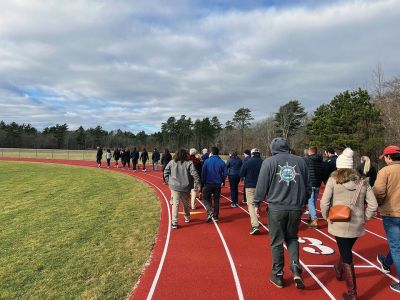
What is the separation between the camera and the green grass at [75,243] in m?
5.35

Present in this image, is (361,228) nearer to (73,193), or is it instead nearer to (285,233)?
(285,233)

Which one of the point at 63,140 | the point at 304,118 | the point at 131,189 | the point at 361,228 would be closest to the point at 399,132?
the point at 131,189

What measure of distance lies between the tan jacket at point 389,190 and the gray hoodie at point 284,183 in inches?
38.2

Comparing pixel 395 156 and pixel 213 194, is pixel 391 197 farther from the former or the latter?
pixel 213 194

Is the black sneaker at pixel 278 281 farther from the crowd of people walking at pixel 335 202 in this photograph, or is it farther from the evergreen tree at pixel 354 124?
the evergreen tree at pixel 354 124

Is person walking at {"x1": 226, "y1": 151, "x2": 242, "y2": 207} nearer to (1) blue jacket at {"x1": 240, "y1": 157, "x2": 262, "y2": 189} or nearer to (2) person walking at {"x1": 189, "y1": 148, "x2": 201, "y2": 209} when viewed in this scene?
(2) person walking at {"x1": 189, "y1": 148, "x2": 201, "y2": 209}

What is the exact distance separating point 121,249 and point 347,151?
4735mm

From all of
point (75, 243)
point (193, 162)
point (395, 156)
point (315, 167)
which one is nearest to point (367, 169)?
point (315, 167)

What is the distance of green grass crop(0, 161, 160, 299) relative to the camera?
17.5 feet

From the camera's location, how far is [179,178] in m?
8.91

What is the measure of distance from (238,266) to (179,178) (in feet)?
11.0

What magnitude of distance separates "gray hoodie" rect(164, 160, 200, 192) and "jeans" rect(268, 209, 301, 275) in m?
4.02

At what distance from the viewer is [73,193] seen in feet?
51.6

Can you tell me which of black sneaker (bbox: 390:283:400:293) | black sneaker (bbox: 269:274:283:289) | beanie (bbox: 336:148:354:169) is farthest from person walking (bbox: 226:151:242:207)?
black sneaker (bbox: 390:283:400:293)
